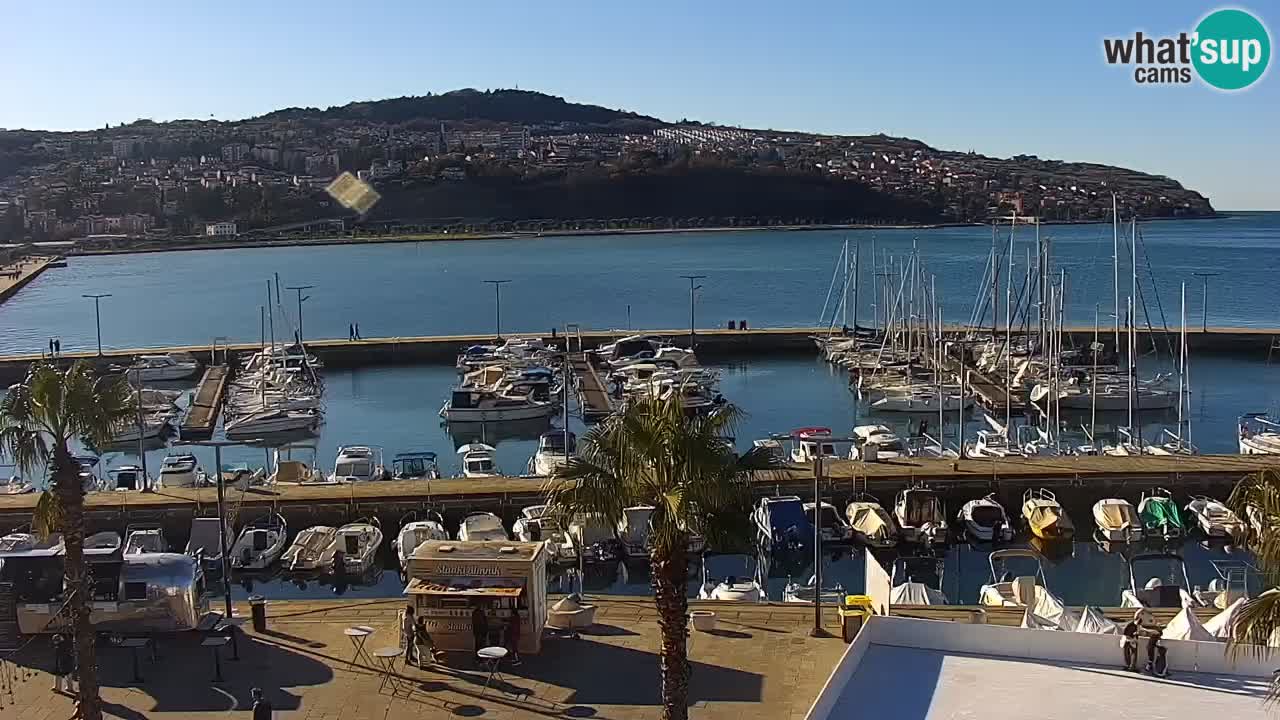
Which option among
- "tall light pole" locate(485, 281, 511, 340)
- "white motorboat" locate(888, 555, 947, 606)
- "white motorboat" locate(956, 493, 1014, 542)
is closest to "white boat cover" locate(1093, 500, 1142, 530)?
"white motorboat" locate(956, 493, 1014, 542)

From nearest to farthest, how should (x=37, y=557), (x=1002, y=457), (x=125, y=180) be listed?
(x=37, y=557) < (x=1002, y=457) < (x=125, y=180)

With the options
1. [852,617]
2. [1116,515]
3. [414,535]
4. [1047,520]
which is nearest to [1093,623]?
[852,617]

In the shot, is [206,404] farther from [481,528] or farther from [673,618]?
[673,618]

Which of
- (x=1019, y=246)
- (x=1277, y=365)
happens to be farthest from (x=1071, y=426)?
(x=1019, y=246)

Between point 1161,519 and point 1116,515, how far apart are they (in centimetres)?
83

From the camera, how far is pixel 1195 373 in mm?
43719

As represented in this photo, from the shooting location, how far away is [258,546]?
67.5ft

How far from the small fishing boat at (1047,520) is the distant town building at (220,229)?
6194 inches

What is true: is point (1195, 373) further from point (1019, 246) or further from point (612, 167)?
point (612, 167)

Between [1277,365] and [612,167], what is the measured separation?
505ft

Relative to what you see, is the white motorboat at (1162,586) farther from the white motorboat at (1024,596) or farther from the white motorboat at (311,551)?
the white motorboat at (311,551)

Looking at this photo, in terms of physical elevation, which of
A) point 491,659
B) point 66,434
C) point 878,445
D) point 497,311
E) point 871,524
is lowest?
point 871,524

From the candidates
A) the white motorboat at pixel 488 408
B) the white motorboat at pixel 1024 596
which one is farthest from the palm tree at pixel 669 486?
the white motorboat at pixel 488 408

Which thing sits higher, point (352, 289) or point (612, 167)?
point (612, 167)
